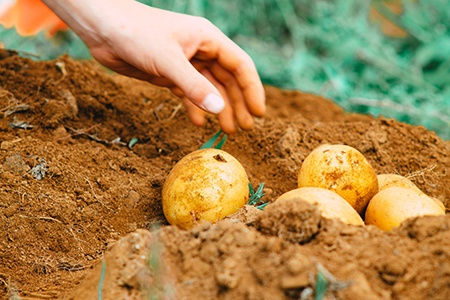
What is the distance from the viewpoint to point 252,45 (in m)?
5.68

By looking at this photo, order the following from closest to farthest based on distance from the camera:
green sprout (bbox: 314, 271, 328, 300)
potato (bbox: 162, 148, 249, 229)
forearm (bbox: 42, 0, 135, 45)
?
green sprout (bbox: 314, 271, 328, 300)
potato (bbox: 162, 148, 249, 229)
forearm (bbox: 42, 0, 135, 45)

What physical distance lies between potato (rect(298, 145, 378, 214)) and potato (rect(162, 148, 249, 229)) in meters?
0.32

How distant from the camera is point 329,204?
2.08 metres

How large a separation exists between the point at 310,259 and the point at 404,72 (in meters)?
3.61

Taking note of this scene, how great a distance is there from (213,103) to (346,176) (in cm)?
65

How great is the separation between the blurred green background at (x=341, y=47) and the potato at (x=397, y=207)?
7.15ft

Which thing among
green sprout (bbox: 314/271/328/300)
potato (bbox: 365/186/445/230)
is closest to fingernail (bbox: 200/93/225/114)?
potato (bbox: 365/186/445/230)

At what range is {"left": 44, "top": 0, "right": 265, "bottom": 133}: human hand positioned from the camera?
2.56 meters

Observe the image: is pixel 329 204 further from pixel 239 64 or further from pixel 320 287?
pixel 239 64

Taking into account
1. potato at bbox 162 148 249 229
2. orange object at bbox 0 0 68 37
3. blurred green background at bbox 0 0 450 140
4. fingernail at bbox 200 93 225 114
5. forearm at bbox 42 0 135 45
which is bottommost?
→ orange object at bbox 0 0 68 37

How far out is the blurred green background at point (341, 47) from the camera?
15.9 ft

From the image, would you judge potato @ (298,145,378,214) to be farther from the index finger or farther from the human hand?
the index finger

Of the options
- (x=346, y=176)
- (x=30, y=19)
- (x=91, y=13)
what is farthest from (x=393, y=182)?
(x=30, y=19)

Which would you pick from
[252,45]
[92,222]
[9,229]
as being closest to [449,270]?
[92,222]
